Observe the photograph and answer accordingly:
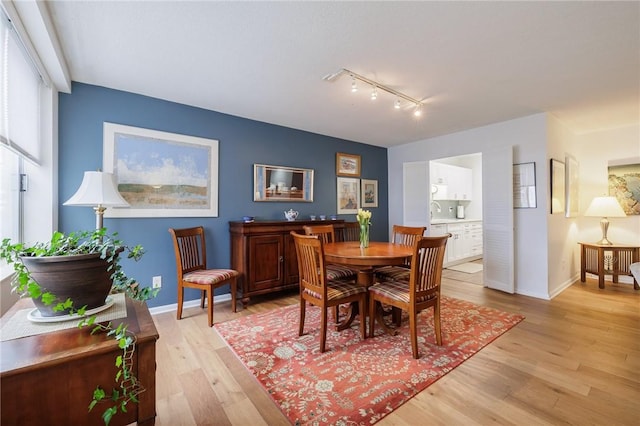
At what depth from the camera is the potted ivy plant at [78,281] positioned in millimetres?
848

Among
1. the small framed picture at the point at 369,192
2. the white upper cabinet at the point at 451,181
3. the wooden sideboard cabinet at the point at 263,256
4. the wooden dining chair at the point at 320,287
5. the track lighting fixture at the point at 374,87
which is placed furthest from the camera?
the white upper cabinet at the point at 451,181

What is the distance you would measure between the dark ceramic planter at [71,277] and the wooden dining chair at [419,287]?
6.28 feet

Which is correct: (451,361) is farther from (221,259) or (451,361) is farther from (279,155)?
(279,155)

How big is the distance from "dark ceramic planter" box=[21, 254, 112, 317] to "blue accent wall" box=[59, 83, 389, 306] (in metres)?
2.20

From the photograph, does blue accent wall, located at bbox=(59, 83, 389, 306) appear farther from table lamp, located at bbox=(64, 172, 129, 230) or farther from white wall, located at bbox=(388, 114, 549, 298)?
white wall, located at bbox=(388, 114, 549, 298)

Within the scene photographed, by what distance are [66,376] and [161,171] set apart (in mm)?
2821

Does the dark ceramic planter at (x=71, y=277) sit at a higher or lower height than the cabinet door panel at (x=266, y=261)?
higher

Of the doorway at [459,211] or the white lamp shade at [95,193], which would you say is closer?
the white lamp shade at [95,193]

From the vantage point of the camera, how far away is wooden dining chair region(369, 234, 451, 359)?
2.16 metres

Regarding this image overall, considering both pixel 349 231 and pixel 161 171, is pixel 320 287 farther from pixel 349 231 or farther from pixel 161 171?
pixel 161 171

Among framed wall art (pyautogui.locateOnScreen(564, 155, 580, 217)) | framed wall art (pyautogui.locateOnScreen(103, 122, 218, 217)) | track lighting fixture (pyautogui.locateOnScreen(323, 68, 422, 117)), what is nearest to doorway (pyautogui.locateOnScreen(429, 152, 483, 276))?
framed wall art (pyautogui.locateOnScreen(564, 155, 580, 217))

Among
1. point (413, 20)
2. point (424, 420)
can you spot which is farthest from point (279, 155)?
point (424, 420)

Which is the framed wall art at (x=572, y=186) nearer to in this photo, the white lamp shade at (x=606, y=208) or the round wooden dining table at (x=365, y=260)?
the white lamp shade at (x=606, y=208)

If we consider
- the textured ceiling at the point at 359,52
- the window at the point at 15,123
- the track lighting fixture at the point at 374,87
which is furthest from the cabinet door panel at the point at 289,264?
the window at the point at 15,123
